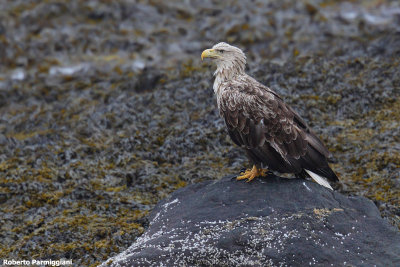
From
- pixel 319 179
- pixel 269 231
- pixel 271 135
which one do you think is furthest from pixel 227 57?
pixel 269 231

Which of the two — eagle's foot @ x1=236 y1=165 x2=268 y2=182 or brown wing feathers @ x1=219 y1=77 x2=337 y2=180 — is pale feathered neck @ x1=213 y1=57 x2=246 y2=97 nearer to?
brown wing feathers @ x1=219 y1=77 x2=337 y2=180

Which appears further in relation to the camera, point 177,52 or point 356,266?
point 177,52

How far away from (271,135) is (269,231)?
54.6 inches

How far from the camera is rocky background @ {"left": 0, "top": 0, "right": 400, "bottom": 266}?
7.54 m

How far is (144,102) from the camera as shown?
10188 mm

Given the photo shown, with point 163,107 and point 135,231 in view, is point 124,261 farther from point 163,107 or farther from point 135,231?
point 163,107

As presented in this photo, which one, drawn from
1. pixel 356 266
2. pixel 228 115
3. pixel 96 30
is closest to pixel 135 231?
pixel 228 115

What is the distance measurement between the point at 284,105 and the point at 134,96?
4.34 m

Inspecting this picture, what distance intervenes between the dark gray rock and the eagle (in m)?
0.29

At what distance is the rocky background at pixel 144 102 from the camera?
754cm

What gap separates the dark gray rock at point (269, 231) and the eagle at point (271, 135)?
11.4 inches

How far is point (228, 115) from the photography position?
684 centimetres

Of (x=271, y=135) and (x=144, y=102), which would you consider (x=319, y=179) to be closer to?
(x=271, y=135)

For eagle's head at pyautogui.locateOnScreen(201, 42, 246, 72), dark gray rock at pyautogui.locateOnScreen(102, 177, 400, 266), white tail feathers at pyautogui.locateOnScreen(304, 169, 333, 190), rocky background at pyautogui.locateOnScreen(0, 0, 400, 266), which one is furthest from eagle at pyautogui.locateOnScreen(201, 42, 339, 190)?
rocky background at pyautogui.locateOnScreen(0, 0, 400, 266)
